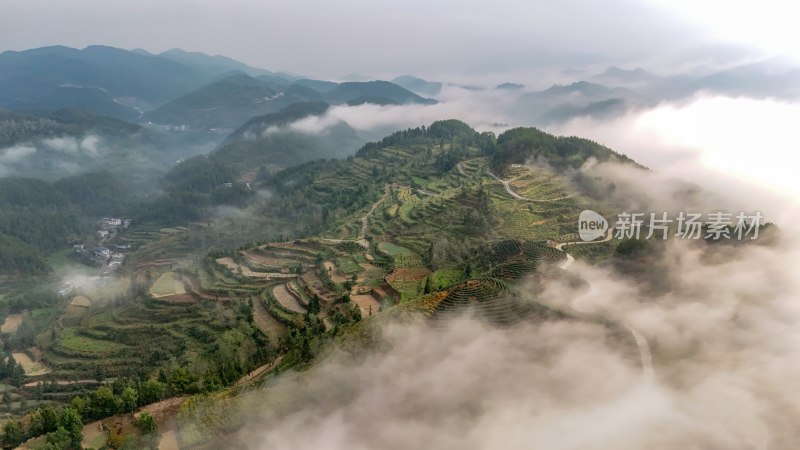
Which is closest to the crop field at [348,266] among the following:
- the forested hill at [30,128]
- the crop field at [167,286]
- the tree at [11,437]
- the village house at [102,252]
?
the crop field at [167,286]

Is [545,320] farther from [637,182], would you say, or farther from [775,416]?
[637,182]

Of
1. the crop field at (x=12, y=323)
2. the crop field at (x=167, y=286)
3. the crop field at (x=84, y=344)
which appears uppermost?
the crop field at (x=167, y=286)

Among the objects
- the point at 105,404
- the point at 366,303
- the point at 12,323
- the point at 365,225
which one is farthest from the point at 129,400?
the point at 12,323

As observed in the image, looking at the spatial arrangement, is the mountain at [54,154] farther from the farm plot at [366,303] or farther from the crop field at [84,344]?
the farm plot at [366,303]

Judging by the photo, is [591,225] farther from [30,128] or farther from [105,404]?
[30,128]

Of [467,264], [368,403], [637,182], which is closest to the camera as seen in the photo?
[368,403]

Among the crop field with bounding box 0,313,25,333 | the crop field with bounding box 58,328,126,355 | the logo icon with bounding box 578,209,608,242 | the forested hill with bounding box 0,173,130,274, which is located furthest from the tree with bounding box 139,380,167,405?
the forested hill with bounding box 0,173,130,274

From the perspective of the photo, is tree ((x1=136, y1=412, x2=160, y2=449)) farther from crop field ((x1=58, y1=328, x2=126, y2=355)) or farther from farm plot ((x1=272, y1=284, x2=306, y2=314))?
crop field ((x1=58, y1=328, x2=126, y2=355))

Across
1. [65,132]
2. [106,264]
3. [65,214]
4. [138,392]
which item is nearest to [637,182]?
[138,392]
